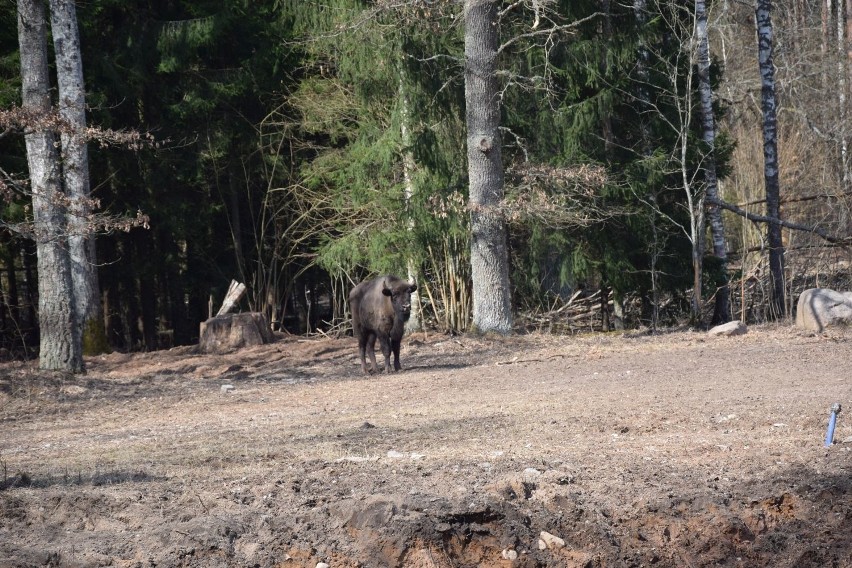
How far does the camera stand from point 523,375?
14.3 meters

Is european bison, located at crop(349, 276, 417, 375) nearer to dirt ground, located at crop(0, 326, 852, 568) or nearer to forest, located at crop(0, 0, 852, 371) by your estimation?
dirt ground, located at crop(0, 326, 852, 568)

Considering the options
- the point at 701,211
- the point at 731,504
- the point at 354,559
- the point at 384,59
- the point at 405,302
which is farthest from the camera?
the point at 384,59

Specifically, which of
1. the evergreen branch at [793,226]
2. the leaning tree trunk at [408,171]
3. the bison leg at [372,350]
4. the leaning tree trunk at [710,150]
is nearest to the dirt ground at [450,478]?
the bison leg at [372,350]

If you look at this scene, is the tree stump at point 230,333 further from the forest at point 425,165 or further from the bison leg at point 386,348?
the bison leg at point 386,348

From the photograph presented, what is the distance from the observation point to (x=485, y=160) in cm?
1975

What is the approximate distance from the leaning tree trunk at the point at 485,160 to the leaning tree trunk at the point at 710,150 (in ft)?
12.7

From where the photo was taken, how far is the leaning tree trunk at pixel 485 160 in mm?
19750

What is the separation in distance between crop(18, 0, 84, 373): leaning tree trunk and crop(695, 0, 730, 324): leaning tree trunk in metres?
11.5

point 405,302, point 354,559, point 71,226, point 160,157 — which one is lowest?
point 354,559

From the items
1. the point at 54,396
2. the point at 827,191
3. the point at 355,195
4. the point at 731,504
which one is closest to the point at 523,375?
the point at 54,396

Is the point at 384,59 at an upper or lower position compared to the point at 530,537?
upper

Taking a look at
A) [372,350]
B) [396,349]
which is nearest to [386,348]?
[396,349]

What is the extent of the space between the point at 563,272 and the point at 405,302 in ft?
22.4

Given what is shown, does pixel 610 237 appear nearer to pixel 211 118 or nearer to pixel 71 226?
pixel 211 118
